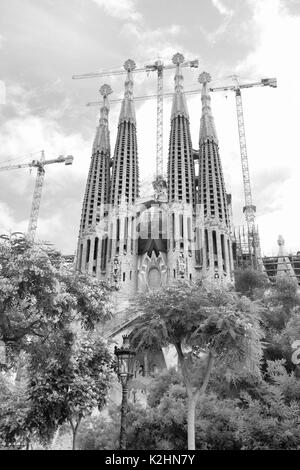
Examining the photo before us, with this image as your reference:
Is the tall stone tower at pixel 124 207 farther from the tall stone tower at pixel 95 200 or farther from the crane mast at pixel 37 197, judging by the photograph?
the crane mast at pixel 37 197

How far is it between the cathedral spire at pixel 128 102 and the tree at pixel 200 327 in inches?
2939

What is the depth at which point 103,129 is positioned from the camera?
93.1 meters

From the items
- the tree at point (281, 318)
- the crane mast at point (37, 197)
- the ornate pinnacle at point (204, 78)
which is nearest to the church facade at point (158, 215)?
the ornate pinnacle at point (204, 78)

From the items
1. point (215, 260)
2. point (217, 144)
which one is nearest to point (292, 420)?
point (215, 260)

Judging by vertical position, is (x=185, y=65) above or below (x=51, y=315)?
above

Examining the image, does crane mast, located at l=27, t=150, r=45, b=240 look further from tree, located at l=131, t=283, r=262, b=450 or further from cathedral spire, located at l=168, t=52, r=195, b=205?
tree, located at l=131, t=283, r=262, b=450

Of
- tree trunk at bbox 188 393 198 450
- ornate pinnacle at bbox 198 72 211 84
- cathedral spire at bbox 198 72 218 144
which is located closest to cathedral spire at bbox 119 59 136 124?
cathedral spire at bbox 198 72 218 144

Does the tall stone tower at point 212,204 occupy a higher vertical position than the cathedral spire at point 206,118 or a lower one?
lower

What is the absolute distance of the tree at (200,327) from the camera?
17719mm

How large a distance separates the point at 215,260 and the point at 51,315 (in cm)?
6078

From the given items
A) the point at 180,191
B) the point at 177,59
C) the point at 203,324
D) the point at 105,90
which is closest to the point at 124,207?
the point at 180,191

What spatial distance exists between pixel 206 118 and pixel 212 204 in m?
19.5

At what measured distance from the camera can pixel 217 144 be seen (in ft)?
284
